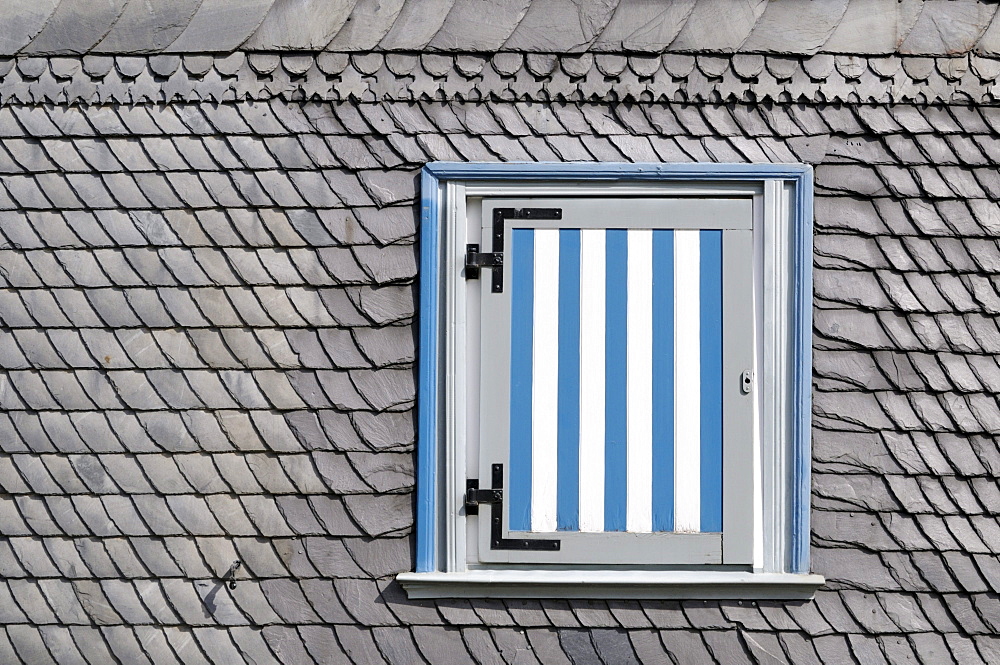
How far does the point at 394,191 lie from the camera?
10.1 ft

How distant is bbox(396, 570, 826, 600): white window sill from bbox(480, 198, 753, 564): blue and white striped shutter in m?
0.06

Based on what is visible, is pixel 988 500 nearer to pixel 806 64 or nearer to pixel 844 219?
pixel 844 219

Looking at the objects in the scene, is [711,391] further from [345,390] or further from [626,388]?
[345,390]

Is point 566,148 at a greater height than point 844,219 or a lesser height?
greater

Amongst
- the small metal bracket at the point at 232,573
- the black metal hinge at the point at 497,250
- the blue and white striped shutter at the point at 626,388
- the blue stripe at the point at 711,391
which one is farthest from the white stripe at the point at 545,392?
the small metal bracket at the point at 232,573

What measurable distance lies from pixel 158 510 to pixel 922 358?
111 inches

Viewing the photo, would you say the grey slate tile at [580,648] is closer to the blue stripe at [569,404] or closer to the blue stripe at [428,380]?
the blue stripe at [569,404]

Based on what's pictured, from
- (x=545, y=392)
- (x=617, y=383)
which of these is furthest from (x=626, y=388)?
(x=545, y=392)

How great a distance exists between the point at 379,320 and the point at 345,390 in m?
0.28

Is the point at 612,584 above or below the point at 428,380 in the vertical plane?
below

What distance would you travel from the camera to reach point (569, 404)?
299 cm

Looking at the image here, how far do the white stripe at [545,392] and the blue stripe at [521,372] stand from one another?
2 cm

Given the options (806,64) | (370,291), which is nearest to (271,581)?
(370,291)

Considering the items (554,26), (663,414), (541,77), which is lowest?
(663,414)
